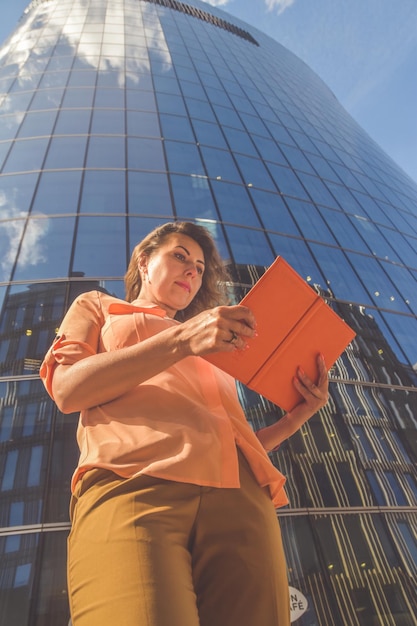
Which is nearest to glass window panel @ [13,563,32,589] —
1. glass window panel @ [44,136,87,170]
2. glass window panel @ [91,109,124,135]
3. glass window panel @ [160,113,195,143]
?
glass window panel @ [44,136,87,170]

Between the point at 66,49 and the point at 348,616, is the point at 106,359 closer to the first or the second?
the point at 348,616

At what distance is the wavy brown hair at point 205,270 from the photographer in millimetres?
2256

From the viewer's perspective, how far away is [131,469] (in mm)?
1200

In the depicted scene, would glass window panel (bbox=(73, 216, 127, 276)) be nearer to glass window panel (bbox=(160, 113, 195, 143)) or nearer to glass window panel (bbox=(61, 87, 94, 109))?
glass window panel (bbox=(160, 113, 195, 143))

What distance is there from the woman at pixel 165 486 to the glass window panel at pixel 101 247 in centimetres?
616

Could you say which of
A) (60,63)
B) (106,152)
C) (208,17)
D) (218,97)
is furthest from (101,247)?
(208,17)

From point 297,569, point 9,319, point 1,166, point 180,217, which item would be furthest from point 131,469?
point 1,166

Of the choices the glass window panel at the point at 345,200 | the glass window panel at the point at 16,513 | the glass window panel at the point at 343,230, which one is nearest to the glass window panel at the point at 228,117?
the glass window panel at the point at 345,200

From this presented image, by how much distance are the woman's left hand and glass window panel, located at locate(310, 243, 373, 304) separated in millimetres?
7730

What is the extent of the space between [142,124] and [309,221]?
5.39 metres

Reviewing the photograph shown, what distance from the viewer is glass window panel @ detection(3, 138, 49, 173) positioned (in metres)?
9.70

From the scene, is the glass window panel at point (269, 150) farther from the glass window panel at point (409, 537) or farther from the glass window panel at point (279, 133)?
the glass window panel at point (409, 537)

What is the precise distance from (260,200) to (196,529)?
10.0m

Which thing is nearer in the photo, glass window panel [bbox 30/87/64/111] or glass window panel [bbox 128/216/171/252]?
glass window panel [bbox 128/216/171/252]
